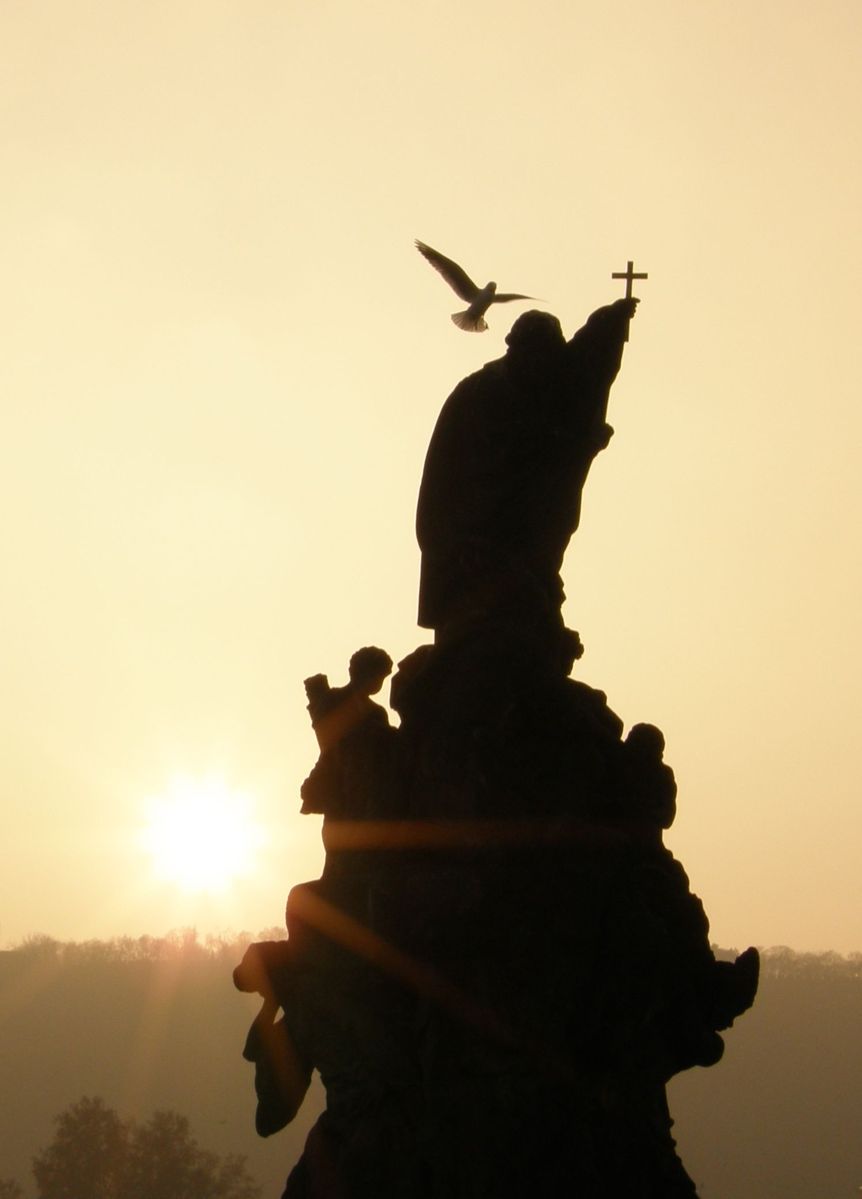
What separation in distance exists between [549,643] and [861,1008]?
78351 mm

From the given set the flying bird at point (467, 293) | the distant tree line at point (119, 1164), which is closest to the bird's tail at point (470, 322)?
the flying bird at point (467, 293)

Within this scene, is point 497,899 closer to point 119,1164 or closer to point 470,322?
point 470,322

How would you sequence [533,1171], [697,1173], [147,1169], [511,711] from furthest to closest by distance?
[697,1173]
[147,1169]
[511,711]
[533,1171]

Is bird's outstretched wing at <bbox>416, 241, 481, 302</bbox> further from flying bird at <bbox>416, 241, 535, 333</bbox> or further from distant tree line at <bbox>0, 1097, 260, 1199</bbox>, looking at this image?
distant tree line at <bbox>0, 1097, 260, 1199</bbox>

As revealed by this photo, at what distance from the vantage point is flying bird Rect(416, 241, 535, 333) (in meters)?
11.1

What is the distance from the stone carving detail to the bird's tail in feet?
1.22

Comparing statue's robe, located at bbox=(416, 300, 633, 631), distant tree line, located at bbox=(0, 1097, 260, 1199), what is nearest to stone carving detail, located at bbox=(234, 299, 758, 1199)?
statue's robe, located at bbox=(416, 300, 633, 631)

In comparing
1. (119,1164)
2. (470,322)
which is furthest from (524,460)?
(119,1164)

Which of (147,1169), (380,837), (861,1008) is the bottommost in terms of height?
(380,837)

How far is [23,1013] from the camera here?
85.9m

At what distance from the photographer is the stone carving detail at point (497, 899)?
927 cm

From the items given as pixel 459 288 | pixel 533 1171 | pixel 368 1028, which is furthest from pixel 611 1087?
pixel 459 288

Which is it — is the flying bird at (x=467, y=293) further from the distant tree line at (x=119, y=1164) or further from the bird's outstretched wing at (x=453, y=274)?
the distant tree line at (x=119, y=1164)

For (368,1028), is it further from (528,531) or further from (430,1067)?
(528,531)
